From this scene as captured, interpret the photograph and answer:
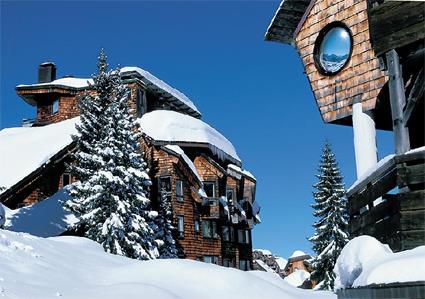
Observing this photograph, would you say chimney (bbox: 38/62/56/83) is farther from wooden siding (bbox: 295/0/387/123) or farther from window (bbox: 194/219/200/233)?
wooden siding (bbox: 295/0/387/123)

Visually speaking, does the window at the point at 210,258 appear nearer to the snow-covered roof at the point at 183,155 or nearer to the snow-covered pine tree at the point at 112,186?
the snow-covered roof at the point at 183,155

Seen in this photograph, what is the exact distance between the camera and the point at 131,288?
7266 millimetres

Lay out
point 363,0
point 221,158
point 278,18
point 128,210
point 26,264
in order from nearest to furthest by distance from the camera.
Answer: point 26,264 → point 363,0 → point 278,18 → point 128,210 → point 221,158

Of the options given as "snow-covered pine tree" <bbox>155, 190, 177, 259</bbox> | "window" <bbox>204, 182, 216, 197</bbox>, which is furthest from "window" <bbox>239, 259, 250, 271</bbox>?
"snow-covered pine tree" <bbox>155, 190, 177, 259</bbox>

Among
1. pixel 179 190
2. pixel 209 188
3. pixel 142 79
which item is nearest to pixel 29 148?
pixel 179 190

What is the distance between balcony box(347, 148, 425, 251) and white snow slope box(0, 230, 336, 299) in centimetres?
252

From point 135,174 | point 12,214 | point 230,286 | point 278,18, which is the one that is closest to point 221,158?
point 135,174

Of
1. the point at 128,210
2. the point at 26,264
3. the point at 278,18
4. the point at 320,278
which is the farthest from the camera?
the point at 320,278

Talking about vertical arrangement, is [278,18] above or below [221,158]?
below

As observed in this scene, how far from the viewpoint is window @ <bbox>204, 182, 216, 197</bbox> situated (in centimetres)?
3572

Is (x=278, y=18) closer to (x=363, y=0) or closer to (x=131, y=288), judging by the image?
(x=363, y=0)

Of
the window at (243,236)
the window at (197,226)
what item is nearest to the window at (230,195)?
the window at (243,236)

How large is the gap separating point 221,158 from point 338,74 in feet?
88.9

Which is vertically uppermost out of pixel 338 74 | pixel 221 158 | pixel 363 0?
pixel 221 158
